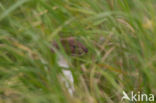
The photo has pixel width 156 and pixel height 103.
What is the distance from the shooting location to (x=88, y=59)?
1.45 m

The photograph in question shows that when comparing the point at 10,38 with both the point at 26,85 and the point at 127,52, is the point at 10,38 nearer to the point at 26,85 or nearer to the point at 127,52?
the point at 26,85

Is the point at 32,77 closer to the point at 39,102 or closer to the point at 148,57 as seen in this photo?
the point at 39,102

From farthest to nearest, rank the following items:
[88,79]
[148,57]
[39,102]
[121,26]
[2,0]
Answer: [2,0] < [121,26] < [88,79] < [148,57] < [39,102]

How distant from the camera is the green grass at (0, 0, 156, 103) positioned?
1.24m

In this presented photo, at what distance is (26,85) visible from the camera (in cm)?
133

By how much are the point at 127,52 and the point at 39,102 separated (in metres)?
0.48

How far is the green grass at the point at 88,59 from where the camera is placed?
48.9 inches

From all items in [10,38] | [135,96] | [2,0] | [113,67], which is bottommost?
[135,96]

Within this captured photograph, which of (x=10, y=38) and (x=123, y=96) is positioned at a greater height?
(x=10, y=38)

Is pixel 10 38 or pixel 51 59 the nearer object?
pixel 51 59

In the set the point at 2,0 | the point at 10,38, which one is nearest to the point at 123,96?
the point at 10,38

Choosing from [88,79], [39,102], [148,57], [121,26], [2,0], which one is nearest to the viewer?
[39,102]

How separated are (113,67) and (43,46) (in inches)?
12.5

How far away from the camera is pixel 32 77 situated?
4.36ft
